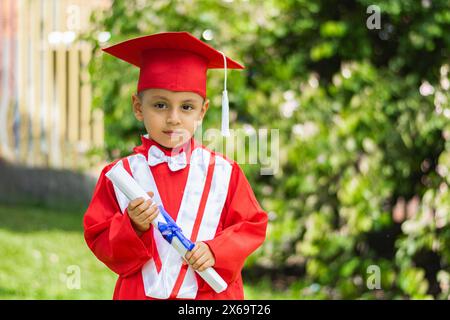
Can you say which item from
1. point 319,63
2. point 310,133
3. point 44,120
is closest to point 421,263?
point 310,133

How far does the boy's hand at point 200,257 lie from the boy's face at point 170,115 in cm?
31

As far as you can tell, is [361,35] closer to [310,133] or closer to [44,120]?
[310,133]

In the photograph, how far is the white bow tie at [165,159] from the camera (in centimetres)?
231

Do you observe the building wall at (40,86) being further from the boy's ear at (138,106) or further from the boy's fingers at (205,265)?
the boy's fingers at (205,265)

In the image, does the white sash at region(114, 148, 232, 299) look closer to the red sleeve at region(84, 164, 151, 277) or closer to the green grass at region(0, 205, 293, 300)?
the red sleeve at region(84, 164, 151, 277)

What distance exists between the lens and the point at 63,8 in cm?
717

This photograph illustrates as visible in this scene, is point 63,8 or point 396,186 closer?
point 396,186

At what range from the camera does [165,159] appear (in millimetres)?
2320

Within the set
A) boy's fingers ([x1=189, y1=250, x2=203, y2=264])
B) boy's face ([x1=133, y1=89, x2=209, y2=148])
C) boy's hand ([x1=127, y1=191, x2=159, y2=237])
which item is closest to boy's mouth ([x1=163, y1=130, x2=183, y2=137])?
boy's face ([x1=133, y1=89, x2=209, y2=148])

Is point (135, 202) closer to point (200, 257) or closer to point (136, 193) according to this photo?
point (136, 193)

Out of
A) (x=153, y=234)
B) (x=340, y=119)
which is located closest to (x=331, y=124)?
(x=340, y=119)

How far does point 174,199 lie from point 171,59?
40 cm

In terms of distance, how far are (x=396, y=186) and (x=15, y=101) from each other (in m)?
3.90
